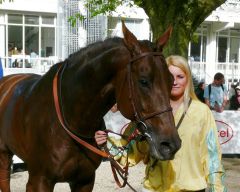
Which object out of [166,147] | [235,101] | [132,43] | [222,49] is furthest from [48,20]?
[166,147]

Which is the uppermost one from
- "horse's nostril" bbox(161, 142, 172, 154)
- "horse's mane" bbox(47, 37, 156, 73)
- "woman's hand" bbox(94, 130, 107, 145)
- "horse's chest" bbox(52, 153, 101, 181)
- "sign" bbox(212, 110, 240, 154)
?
"horse's mane" bbox(47, 37, 156, 73)

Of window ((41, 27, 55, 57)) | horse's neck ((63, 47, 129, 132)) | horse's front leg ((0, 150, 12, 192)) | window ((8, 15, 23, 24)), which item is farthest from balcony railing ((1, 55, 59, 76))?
horse's neck ((63, 47, 129, 132))

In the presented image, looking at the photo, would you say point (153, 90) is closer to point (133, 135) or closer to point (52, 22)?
point (133, 135)

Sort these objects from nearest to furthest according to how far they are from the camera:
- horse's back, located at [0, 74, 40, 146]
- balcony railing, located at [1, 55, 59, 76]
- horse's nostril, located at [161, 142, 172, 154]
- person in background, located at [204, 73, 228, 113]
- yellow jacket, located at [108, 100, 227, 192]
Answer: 1. horse's nostril, located at [161, 142, 172, 154]
2. yellow jacket, located at [108, 100, 227, 192]
3. horse's back, located at [0, 74, 40, 146]
4. person in background, located at [204, 73, 228, 113]
5. balcony railing, located at [1, 55, 59, 76]

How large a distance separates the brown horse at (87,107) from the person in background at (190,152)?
15.8 inches

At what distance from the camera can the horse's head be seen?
2371mm

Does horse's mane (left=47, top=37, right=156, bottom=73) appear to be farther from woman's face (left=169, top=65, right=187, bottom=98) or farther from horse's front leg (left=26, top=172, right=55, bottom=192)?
horse's front leg (left=26, top=172, right=55, bottom=192)

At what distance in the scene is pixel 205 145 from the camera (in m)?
2.79

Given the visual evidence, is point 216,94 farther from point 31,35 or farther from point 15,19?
point 15,19

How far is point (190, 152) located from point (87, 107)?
0.80 meters

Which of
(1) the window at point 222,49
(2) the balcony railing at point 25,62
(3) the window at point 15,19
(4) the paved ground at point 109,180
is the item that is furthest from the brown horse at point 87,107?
(1) the window at point 222,49

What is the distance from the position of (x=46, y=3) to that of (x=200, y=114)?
678 inches

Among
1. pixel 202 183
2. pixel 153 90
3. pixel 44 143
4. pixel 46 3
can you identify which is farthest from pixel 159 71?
pixel 46 3

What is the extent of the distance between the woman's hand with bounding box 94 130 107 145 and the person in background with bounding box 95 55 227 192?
0.41 meters
